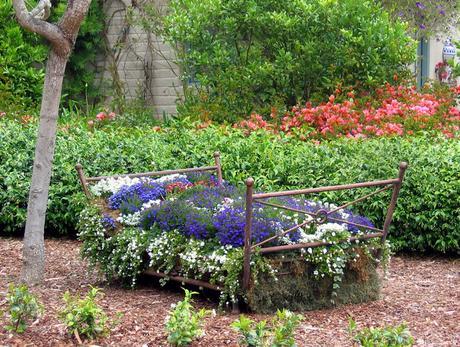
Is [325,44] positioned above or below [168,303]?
above

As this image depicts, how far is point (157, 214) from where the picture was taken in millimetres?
5812

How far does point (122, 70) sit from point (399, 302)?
996cm

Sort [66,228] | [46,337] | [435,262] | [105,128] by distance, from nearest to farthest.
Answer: [46,337], [435,262], [66,228], [105,128]

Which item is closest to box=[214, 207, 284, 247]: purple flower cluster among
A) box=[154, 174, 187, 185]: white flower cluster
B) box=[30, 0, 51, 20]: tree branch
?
box=[154, 174, 187, 185]: white flower cluster

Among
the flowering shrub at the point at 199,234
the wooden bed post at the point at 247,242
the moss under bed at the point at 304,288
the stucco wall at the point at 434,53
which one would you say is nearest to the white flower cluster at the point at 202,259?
the flowering shrub at the point at 199,234

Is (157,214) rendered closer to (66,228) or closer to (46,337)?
(46,337)

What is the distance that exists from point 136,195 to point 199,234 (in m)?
1.05

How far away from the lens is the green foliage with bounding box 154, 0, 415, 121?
10898 mm

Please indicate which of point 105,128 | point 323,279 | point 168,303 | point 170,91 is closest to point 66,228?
point 105,128

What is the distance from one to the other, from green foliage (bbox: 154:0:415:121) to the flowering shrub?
4933mm

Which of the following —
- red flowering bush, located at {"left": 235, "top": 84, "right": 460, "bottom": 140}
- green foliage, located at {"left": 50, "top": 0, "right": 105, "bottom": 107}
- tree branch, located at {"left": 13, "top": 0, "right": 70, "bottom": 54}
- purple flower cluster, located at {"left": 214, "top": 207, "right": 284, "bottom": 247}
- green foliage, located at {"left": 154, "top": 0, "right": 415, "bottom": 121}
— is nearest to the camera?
purple flower cluster, located at {"left": 214, "top": 207, "right": 284, "bottom": 247}

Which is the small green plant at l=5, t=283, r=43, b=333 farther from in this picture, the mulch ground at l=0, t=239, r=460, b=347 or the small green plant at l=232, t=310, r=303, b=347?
the small green plant at l=232, t=310, r=303, b=347

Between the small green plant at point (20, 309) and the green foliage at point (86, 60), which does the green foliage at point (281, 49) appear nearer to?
the green foliage at point (86, 60)

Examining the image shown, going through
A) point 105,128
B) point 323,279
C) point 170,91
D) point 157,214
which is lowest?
point 323,279
